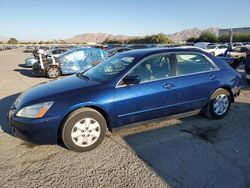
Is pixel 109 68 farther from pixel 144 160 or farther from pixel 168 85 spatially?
pixel 144 160

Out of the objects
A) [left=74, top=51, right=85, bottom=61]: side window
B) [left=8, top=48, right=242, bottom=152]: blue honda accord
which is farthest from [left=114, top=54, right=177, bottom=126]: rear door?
[left=74, top=51, right=85, bottom=61]: side window

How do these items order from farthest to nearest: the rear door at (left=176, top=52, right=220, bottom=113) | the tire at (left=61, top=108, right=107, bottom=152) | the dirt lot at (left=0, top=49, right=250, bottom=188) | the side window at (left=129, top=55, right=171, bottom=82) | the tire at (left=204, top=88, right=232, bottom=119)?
the tire at (left=204, top=88, right=232, bottom=119)
the rear door at (left=176, top=52, right=220, bottom=113)
the side window at (left=129, top=55, right=171, bottom=82)
the tire at (left=61, top=108, right=107, bottom=152)
the dirt lot at (left=0, top=49, right=250, bottom=188)

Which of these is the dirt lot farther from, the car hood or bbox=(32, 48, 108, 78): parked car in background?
bbox=(32, 48, 108, 78): parked car in background

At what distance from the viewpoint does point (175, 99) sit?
4039mm

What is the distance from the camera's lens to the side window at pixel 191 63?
4.23 m

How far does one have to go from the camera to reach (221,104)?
4.69 metres

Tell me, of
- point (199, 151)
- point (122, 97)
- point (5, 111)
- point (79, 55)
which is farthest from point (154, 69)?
point (79, 55)

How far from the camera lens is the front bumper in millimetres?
3252

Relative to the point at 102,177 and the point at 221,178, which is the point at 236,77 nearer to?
the point at 221,178

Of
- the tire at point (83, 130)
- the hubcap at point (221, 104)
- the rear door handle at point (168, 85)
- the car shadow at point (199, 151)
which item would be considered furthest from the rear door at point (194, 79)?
the tire at point (83, 130)

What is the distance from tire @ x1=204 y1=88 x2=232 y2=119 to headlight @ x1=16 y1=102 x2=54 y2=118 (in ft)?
9.96

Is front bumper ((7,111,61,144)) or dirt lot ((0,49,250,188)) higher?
front bumper ((7,111,61,144))

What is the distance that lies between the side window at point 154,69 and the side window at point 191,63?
9.4 inches

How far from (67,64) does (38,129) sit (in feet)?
27.3
